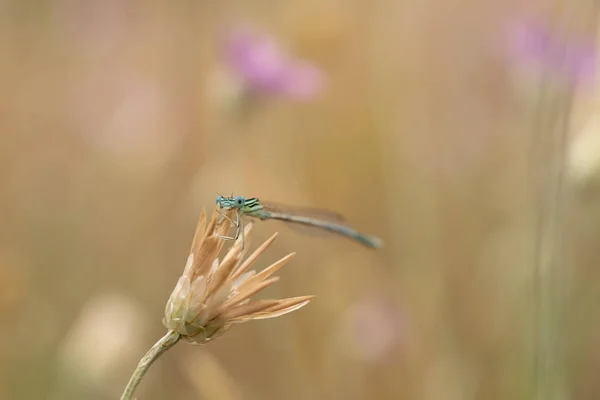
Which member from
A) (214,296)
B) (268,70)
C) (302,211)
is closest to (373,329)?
(302,211)

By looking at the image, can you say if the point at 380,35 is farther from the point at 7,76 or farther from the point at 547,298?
the point at 547,298

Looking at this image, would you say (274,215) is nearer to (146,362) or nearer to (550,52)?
(146,362)

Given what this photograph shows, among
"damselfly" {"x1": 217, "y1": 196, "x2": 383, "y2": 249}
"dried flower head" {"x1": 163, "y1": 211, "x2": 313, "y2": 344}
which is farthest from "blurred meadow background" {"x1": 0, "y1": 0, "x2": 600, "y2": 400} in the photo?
"dried flower head" {"x1": 163, "y1": 211, "x2": 313, "y2": 344}

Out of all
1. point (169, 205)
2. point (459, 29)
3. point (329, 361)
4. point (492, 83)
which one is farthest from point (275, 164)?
point (459, 29)

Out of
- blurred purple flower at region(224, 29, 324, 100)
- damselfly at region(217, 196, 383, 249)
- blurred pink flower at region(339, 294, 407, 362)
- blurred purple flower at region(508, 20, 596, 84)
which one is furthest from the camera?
blurred purple flower at region(224, 29, 324, 100)

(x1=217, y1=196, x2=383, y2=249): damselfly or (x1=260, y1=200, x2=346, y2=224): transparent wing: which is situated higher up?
(x1=260, y1=200, x2=346, y2=224): transparent wing

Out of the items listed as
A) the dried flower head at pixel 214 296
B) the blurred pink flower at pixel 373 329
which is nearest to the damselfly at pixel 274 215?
the dried flower head at pixel 214 296

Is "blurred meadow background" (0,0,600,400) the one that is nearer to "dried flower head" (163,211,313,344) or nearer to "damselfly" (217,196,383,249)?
"damselfly" (217,196,383,249)
